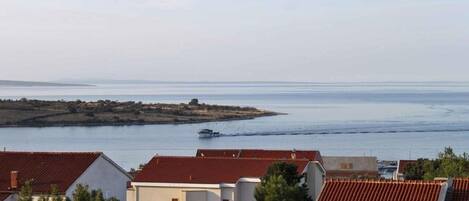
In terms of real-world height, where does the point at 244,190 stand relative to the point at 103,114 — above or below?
below

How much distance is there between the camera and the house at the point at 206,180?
2055 centimetres

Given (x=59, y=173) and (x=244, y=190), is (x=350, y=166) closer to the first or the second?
(x=244, y=190)

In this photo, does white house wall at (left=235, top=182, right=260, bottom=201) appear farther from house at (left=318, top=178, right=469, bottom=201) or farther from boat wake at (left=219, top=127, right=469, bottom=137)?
boat wake at (left=219, top=127, right=469, bottom=137)

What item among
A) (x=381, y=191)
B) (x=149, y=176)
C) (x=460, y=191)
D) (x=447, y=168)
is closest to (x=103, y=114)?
(x=149, y=176)

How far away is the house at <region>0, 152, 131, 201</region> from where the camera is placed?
17719mm

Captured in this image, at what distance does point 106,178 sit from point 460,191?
8.91m

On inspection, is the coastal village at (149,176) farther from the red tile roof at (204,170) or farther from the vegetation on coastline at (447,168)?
the vegetation on coastline at (447,168)

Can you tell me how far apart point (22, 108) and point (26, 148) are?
35.1 metres

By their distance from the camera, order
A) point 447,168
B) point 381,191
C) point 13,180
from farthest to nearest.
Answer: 1. point 447,168
2. point 13,180
3. point 381,191

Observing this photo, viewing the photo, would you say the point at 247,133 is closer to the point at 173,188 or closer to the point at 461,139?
the point at 461,139

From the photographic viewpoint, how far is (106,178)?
19.5 metres

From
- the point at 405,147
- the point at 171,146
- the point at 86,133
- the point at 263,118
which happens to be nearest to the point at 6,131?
the point at 86,133

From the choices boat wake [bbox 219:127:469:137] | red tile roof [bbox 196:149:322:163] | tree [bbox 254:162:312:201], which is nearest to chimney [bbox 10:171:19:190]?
tree [bbox 254:162:312:201]

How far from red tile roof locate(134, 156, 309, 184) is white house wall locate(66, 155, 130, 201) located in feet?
2.49
